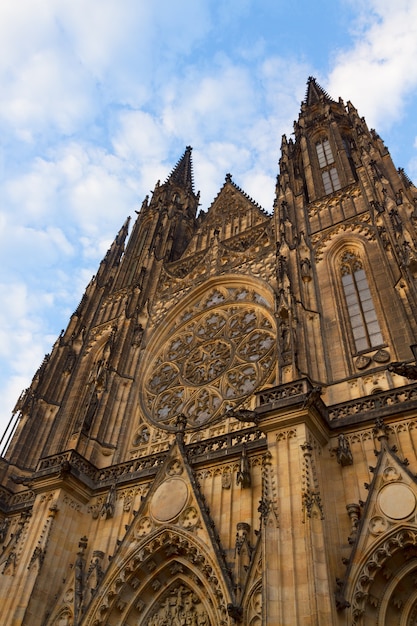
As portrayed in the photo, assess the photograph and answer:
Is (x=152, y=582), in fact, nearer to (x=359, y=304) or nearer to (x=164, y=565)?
(x=164, y=565)

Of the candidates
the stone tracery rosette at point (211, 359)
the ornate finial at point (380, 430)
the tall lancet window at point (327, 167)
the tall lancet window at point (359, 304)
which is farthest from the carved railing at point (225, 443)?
the tall lancet window at point (327, 167)

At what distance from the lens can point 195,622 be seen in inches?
390

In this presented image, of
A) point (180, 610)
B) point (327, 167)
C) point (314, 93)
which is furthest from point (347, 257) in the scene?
point (314, 93)

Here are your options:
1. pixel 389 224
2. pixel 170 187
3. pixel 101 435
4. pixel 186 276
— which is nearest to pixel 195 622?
pixel 101 435

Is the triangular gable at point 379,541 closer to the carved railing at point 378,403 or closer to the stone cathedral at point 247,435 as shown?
the stone cathedral at point 247,435

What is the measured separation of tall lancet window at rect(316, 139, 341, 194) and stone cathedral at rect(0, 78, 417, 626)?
0.09 m

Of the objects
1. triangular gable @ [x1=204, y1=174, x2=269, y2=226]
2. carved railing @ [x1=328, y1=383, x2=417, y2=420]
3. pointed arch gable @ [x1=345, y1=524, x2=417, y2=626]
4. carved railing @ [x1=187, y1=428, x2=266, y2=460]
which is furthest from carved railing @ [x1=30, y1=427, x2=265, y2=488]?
triangular gable @ [x1=204, y1=174, x2=269, y2=226]

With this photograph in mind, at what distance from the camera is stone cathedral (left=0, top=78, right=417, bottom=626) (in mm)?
8586

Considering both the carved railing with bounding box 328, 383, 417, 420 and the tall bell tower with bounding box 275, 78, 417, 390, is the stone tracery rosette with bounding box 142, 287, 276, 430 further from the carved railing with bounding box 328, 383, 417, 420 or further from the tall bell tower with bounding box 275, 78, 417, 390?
the carved railing with bounding box 328, 383, 417, 420

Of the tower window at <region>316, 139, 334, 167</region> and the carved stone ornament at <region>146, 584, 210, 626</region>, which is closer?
the carved stone ornament at <region>146, 584, 210, 626</region>

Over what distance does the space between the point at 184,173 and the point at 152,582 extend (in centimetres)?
2632

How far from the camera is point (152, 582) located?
1093cm

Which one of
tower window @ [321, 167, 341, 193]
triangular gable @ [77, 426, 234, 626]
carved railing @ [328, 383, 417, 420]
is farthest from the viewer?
tower window @ [321, 167, 341, 193]

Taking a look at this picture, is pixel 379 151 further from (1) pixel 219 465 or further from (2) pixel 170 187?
(2) pixel 170 187
